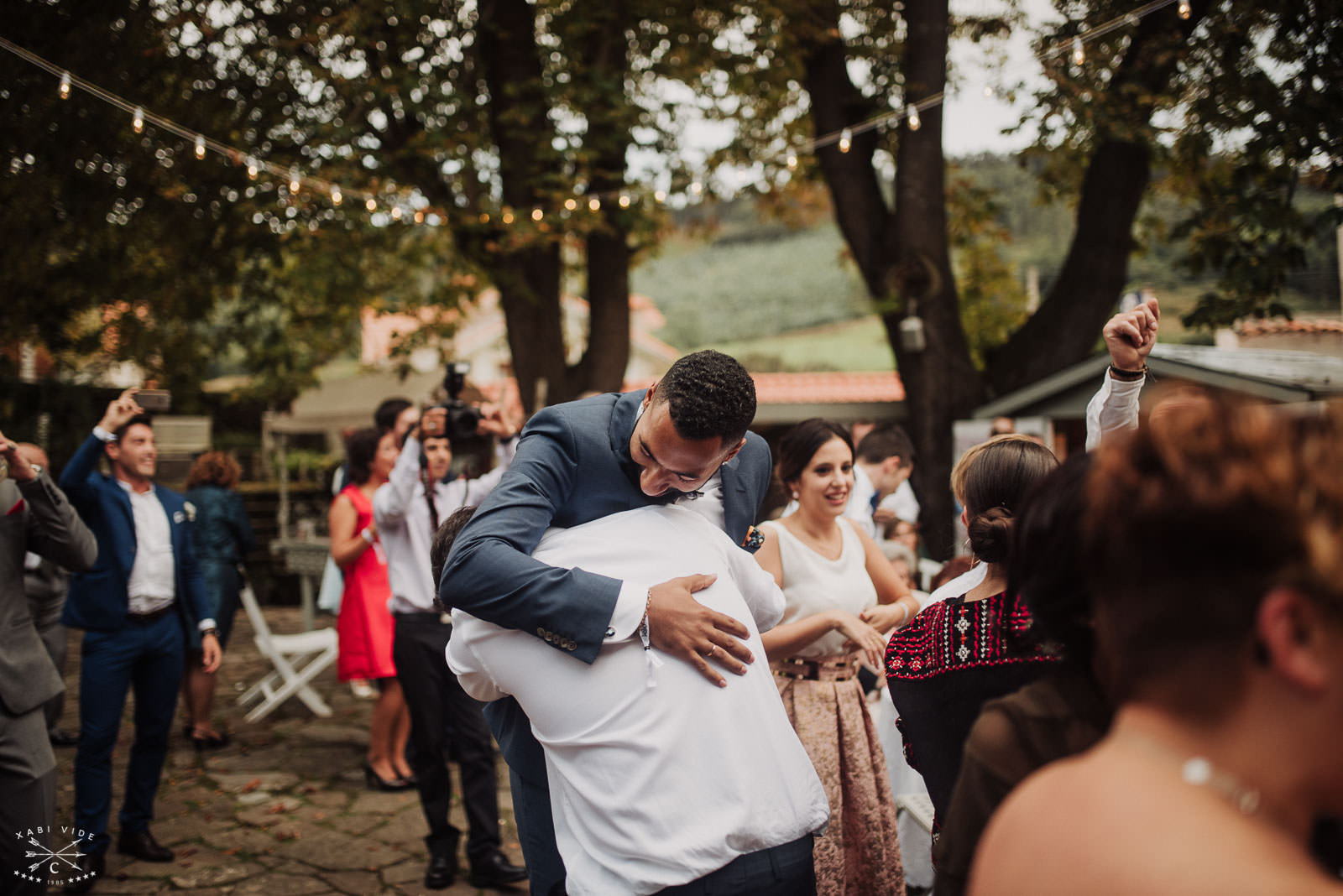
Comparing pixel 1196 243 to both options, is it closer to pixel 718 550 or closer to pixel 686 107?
pixel 686 107

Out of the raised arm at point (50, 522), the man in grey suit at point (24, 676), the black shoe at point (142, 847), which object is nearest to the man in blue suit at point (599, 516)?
the man in grey suit at point (24, 676)

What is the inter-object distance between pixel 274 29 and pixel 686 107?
4527mm

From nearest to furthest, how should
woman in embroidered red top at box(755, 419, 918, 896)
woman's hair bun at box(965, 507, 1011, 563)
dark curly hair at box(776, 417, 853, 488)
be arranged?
woman's hair bun at box(965, 507, 1011, 563), woman in embroidered red top at box(755, 419, 918, 896), dark curly hair at box(776, 417, 853, 488)

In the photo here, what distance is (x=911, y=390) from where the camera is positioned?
9.88m

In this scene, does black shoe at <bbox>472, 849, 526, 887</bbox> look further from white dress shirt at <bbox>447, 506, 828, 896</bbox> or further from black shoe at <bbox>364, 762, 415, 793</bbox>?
white dress shirt at <bbox>447, 506, 828, 896</bbox>

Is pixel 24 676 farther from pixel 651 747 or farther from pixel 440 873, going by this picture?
pixel 651 747

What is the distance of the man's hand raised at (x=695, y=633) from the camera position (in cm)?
173

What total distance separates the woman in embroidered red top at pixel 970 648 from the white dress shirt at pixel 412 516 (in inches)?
112

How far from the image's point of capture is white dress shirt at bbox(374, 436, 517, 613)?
4715mm

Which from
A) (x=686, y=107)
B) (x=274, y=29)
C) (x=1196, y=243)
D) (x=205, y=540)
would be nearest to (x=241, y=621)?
(x=205, y=540)

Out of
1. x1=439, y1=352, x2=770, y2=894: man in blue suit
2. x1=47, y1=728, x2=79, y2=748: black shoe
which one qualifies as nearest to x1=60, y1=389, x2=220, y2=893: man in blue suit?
x1=47, y1=728, x2=79, y2=748: black shoe

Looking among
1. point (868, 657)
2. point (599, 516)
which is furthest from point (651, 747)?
point (868, 657)

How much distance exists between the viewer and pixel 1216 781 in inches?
36.3

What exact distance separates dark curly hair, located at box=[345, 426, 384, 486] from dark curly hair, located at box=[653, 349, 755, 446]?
4158mm
